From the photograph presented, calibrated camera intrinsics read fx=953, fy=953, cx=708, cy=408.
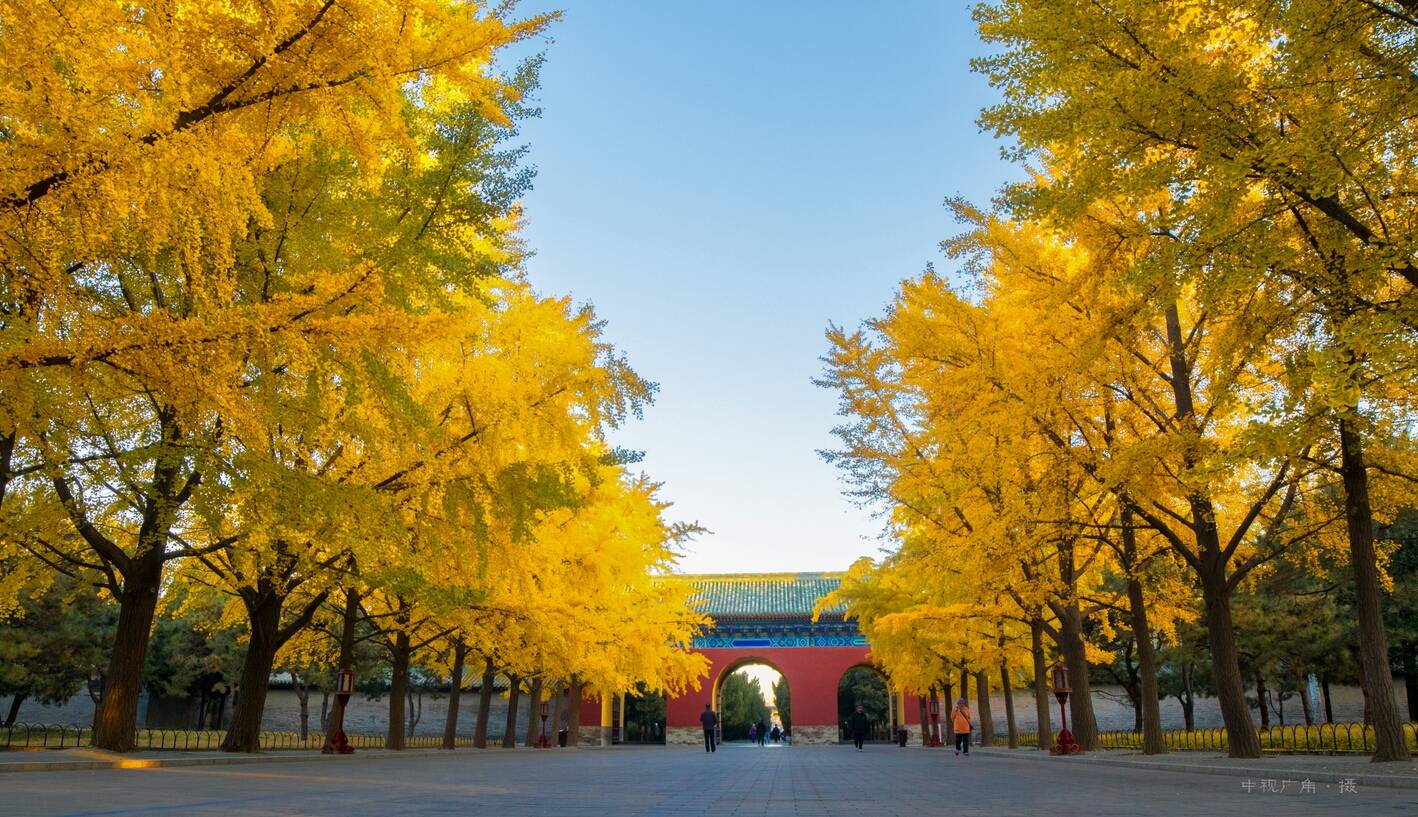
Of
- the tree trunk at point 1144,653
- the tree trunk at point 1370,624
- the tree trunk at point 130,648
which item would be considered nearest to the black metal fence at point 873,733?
the tree trunk at point 1144,653

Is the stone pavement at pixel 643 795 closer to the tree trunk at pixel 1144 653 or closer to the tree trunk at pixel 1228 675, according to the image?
the tree trunk at pixel 1228 675

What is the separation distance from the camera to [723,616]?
135ft

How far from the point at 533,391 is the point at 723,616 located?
100ft

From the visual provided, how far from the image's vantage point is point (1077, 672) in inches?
693

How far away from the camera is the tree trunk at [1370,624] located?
32.7 feet

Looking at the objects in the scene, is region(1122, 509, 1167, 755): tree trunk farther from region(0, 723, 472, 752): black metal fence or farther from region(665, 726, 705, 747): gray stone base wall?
region(665, 726, 705, 747): gray stone base wall

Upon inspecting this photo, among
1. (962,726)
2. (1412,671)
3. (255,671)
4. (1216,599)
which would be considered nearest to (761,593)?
(962,726)

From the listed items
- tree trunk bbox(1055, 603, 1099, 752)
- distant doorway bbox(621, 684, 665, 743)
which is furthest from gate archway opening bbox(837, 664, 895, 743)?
tree trunk bbox(1055, 603, 1099, 752)

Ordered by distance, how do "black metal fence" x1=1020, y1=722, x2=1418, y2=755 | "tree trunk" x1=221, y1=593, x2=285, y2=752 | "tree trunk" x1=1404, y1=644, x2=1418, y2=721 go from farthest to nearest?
"tree trunk" x1=1404, y1=644, x2=1418, y2=721, "tree trunk" x1=221, y1=593, x2=285, y2=752, "black metal fence" x1=1020, y1=722, x2=1418, y2=755

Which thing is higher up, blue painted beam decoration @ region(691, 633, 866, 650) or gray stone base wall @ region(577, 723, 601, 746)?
blue painted beam decoration @ region(691, 633, 866, 650)

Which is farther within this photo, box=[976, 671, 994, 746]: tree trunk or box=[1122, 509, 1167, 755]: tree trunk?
box=[976, 671, 994, 746]: tree trunk

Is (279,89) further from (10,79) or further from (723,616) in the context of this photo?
(723,616)

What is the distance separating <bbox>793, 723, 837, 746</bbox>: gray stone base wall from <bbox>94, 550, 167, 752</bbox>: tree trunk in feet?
103

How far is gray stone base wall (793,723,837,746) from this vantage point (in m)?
40.6
